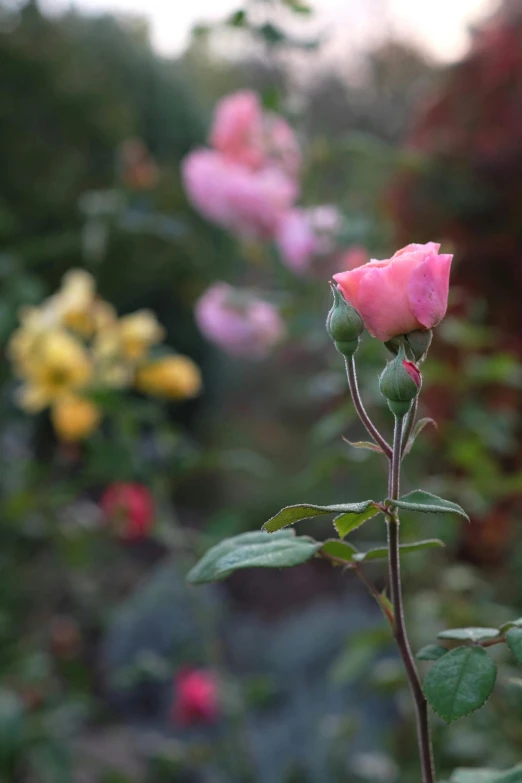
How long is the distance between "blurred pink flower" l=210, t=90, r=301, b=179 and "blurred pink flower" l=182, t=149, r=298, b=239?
0.02 meters

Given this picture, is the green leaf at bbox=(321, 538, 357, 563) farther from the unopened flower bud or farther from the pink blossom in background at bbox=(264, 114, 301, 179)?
the pink blossom in background at bbox=(264, 114, 301, 179)

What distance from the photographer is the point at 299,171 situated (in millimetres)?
1160

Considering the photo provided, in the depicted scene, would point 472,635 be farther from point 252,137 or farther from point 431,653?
point 252,137

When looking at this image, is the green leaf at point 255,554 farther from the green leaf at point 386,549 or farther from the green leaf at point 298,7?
the green leaf at point 298,7

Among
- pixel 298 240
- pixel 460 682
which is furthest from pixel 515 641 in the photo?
pixel 298 240

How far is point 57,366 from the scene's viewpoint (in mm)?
1049

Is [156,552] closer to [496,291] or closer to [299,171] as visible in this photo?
[496,291]

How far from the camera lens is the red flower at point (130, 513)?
1147mm

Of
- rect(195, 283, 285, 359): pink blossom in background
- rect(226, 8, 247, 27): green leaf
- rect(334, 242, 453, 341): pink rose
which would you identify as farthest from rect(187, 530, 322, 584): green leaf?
rect(195, 283, 285, 359): pink blossom in background

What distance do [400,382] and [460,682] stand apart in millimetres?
136

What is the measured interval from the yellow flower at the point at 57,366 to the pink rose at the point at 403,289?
76 centimetres

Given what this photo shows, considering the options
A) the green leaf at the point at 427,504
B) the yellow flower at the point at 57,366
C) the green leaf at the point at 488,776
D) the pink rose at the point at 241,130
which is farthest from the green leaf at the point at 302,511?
the pink rose at the point at 241,130

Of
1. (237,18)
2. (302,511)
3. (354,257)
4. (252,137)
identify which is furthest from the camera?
(252,137)

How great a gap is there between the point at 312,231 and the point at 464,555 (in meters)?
1.37
